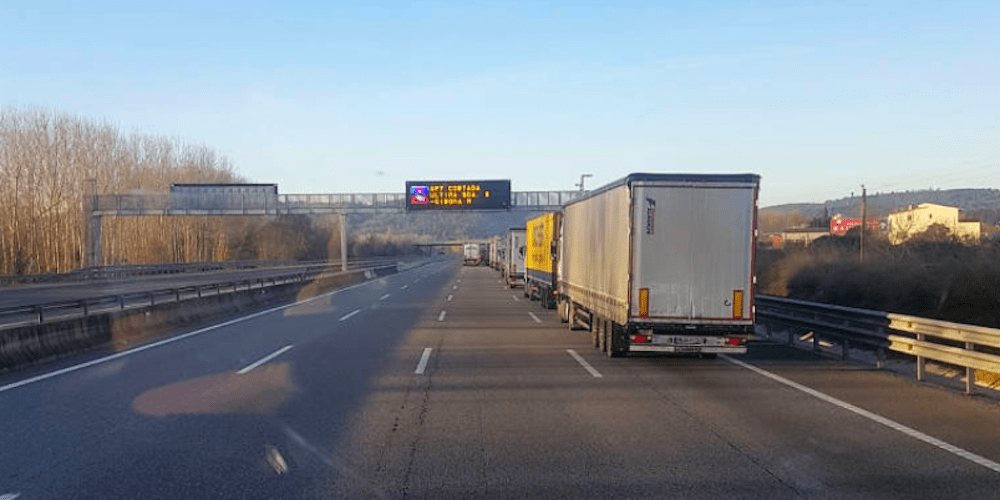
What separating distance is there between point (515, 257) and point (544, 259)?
589 inches

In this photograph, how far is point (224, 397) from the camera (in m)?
11.0

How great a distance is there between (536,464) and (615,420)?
2.30 meters

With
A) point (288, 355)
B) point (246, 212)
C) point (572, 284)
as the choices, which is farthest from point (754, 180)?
point (246, 212)

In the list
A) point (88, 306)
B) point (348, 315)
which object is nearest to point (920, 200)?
point (348, 315)

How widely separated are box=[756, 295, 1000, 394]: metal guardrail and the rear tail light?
12.4 feet

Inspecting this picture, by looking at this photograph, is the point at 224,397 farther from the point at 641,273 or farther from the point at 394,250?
the point at 394,250

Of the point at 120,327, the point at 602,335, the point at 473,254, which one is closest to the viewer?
the point at 602,335

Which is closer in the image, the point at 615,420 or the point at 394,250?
the point at 615,420

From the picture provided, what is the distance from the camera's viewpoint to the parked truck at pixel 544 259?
26.4 metres

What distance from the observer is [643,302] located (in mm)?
13711

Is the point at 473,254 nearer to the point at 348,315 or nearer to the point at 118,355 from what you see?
the point at 348,315

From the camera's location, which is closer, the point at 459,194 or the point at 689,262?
the point at 689,262

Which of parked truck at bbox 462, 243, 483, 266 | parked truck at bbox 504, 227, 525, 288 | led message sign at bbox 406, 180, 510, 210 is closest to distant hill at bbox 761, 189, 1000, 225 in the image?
parked truck at bbox 462, 243, 483, 266

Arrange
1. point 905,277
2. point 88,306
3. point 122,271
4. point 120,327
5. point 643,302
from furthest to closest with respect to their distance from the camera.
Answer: point 122,271
point 905,277
point 88,306
point 120,327
point 643,302
